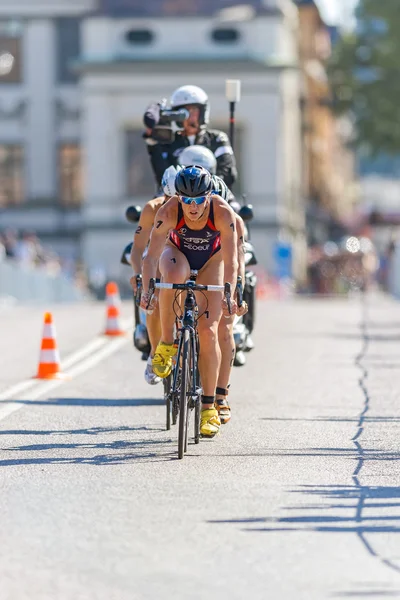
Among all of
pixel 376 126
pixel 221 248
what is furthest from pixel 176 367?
pixel 376 126

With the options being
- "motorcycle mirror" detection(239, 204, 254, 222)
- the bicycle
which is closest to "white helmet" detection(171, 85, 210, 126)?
"motorcycle mirror" detection(239, 204, 254, 222)

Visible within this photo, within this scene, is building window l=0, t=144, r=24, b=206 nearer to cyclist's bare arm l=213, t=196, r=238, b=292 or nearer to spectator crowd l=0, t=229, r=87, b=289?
spectator crowd l=0, t=229, r=87, b=289

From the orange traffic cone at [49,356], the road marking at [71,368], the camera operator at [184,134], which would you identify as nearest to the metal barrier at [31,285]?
the road marking at [71,368]

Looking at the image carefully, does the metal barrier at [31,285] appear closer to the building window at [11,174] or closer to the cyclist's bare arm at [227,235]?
the building window at [11,174]

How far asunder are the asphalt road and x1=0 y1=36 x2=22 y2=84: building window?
175 feet

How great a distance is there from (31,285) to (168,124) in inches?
1016

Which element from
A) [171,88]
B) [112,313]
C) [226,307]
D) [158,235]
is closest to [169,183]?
[158,235]

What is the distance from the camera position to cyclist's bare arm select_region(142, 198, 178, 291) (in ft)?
36.8

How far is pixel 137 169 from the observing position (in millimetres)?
59375

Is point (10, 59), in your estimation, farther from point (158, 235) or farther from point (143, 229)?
point (158, 235)

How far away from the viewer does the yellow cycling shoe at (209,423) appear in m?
11.2

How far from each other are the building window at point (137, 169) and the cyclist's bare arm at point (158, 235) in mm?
46916

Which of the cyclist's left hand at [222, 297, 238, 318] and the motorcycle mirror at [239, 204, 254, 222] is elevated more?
the motorcycle mirror at [239, 204, 254, 222]

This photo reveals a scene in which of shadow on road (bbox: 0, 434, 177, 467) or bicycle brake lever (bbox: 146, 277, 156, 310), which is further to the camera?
bicycle brake lever (bbox: 146, 277, 156, 310)
